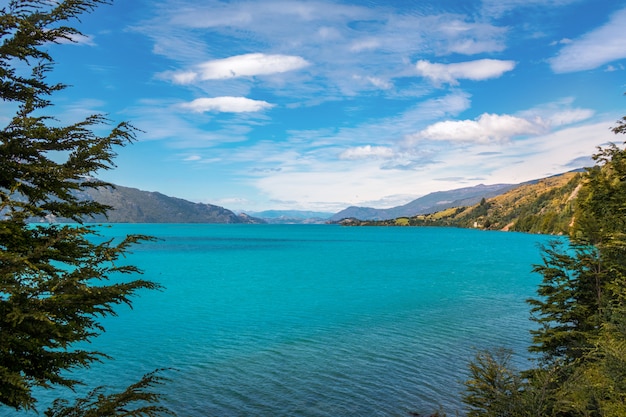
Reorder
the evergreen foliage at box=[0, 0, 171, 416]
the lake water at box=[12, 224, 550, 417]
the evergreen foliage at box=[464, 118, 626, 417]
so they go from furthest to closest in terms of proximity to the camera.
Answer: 1. the lake water at box=[12, 224, 550, 417]
2. the evergreen foliage at box=[464, 118, 626, 417]
3. the evergreen foliage at box=[0, 0, 171, 416]

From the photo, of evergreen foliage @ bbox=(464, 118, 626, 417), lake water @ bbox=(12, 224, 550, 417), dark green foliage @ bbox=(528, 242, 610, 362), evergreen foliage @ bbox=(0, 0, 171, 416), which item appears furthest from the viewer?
lake water @ bbox=(12, 224, 550, 417)

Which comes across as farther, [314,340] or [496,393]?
[314,340]

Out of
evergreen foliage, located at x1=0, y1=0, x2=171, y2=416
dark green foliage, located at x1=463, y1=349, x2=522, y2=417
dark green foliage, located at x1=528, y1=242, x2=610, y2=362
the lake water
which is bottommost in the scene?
the lake water

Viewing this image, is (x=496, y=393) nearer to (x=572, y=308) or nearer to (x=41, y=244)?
(x=572, y=308)

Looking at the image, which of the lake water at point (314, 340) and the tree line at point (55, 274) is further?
the lake water at point (314, 340)

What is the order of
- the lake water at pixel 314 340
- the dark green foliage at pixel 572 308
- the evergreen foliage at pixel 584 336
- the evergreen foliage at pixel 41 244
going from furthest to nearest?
the lake water at pixel 314 340 < the dark green foliage at pixel 572 308 < the evergreen foliage at pixel 584 336 < the evergreen foliage at pixel 41 244

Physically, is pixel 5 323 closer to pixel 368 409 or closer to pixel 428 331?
pixel 368 409

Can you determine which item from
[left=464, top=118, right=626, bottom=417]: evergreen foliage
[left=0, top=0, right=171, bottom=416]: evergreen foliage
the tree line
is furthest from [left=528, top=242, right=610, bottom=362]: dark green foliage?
[left=0, top=0, right=171, bottom=416]: evergreen foliage

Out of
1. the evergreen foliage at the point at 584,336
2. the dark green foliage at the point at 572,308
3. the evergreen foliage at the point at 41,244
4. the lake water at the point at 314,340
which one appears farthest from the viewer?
the lake water at the point at 314,340

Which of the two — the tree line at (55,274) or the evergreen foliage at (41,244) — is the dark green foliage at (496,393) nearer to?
the tree line at (55,274)

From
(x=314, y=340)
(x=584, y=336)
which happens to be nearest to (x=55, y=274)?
(x=584, y=336)

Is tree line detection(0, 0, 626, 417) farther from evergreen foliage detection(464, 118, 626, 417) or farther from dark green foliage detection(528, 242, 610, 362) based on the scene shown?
dark green foliage detection(528, 242, 610, 362)

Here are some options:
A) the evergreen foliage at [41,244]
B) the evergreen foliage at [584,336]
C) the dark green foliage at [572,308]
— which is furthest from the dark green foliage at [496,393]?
the evergreen foliage at [41,244]

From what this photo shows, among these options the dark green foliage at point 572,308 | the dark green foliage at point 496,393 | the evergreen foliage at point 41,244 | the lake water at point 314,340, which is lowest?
the lake water at point 314,340
